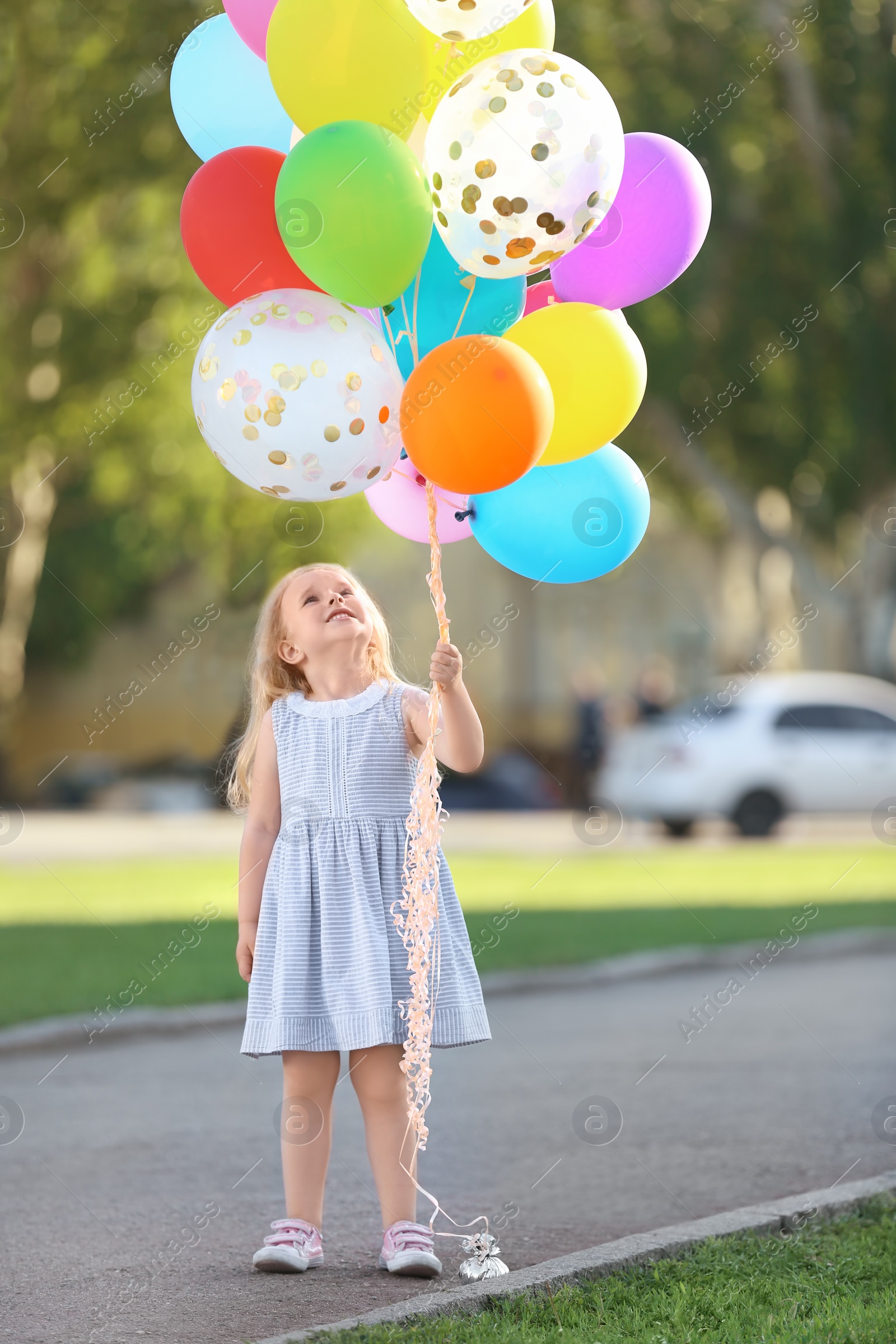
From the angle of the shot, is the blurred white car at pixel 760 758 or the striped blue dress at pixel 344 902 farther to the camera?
the blurred white car at pixel 760 758

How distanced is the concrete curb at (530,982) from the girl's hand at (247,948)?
10.6ft

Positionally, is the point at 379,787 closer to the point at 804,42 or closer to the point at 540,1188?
the point at 540,1188

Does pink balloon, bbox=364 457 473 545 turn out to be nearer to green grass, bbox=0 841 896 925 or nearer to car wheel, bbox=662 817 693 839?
green grass, bbox=0 841 896 925

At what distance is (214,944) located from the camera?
1023 cm

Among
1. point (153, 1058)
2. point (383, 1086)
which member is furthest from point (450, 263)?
point (153, 1058)

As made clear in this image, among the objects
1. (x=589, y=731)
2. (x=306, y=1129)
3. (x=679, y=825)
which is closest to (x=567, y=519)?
(x=306, y=1129)

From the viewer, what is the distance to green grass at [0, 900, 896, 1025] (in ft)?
27.3

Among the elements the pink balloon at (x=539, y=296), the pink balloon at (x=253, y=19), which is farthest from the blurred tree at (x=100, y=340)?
the pink balloon at (x=539, y=296)

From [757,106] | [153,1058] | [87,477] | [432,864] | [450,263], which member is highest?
[757,106]

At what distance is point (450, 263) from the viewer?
428cm

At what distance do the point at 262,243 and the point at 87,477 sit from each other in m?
26.9

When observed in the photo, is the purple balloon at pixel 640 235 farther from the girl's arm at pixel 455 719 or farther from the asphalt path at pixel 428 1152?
the asphalt path at pixel 428 1152

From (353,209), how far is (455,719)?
4.04 feet

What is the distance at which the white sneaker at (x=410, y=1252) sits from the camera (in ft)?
13.2
